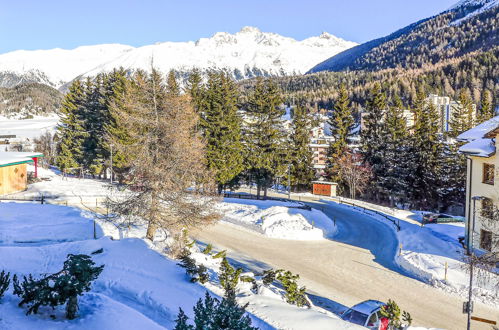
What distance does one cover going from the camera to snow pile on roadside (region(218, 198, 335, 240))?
91.9 feet

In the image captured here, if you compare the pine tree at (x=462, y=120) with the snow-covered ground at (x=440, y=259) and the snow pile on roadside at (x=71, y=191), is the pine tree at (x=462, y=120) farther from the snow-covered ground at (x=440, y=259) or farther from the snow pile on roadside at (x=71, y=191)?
the snow pile on roadside at (x=71, y=191)

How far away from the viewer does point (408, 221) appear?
34.9 meters

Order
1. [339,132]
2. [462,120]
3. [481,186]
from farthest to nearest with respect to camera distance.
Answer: [462,120] → [339,132] → [481,186]

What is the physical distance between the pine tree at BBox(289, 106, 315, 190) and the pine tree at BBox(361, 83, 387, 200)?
700 cm

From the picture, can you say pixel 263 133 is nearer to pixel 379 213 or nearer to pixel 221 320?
pixel 379 213

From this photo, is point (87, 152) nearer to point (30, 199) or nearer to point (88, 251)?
point (30, 199)

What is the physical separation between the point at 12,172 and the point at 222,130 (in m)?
19.8

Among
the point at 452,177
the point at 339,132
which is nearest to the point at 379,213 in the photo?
the point at 452,177

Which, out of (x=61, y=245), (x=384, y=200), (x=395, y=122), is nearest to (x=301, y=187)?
(x=384, y=200)

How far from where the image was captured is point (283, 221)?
29.2 meters

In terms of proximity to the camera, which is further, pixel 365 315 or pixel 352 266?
pixel 352 266

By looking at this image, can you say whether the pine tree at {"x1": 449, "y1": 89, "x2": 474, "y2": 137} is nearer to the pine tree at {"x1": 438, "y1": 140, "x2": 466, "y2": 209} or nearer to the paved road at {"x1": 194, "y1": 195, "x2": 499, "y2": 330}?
the pine tree at {"x1": 438, "y1": 140, "x2": 466, "y2": 209}

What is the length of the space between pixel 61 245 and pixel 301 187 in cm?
4011

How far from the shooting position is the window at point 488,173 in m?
22.7
